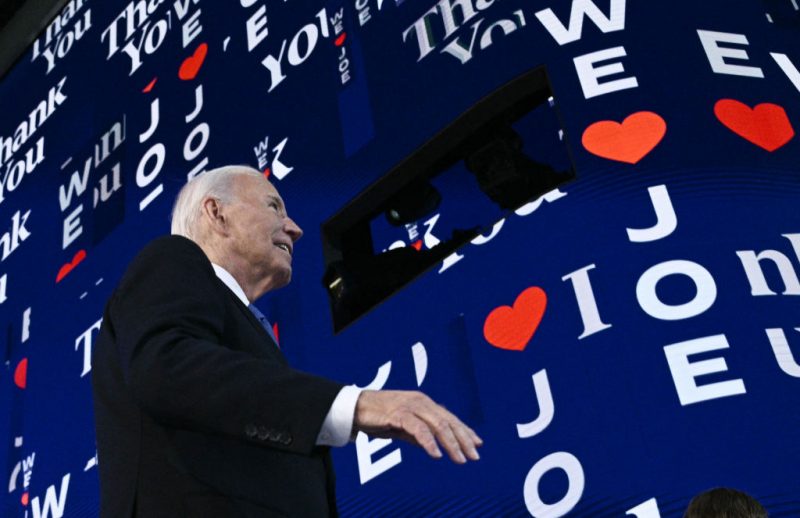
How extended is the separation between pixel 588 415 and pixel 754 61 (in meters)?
1.28

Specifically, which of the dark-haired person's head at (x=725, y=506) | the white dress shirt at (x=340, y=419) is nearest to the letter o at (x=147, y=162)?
the dark-haired person's head at (x=725, y=506)

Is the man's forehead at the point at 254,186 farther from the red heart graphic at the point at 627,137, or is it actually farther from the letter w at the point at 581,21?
the letter w at the point at 581,21

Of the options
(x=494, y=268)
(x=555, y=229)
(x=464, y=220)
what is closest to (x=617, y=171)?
(x=555, y=229)

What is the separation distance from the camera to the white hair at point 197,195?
5.16 ft

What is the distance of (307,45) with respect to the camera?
408cm

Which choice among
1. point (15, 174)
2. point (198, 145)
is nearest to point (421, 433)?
point (198, 145)

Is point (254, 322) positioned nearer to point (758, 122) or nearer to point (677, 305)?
point (677, 305)

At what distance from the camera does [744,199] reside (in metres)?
2.83

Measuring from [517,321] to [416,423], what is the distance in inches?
73.9

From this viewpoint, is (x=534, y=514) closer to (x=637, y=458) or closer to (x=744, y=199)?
(x=637, y=458)

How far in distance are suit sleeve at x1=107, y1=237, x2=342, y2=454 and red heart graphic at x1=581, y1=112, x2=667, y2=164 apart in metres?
1.96

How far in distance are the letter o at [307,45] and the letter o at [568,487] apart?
2.03m

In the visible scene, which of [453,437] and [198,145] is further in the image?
[198,145]

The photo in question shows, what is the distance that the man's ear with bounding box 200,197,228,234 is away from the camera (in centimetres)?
154
